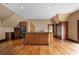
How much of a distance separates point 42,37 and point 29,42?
0.85 m

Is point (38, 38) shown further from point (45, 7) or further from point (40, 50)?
point (45, 7)

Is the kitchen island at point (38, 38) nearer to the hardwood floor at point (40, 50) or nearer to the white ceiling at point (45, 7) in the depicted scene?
the hardwood floor at point (40, 50)

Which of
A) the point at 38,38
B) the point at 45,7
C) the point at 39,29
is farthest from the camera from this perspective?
the point at 39,29

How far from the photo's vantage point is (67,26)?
11508 mm

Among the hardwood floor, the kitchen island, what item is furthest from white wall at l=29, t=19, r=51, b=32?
the hardwood floor

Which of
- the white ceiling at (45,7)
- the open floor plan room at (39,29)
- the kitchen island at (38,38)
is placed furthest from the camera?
the kitchen island at (38,38)

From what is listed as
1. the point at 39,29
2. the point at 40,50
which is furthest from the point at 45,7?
the point at 39,29

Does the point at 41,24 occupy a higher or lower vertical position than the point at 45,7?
lower

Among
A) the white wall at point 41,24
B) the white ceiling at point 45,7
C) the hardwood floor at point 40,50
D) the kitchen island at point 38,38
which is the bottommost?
the hardwood floor at point 40,50

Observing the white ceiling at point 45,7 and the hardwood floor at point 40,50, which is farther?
the hardwood floor at point 40,50

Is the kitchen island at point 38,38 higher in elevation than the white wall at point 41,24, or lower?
lower

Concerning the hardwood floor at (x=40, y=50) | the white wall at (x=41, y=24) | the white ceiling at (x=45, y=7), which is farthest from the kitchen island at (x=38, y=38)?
the white wall at (x=41, y=24)

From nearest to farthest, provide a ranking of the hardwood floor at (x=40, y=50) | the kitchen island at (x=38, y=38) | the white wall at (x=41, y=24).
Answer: the hardwood floor at (x=40, y=50) < the kitchen island at (x=38, y=38) < the white wall at (x=41, y=24)
